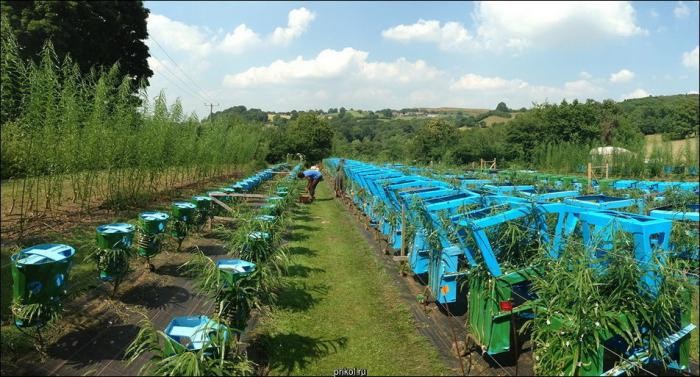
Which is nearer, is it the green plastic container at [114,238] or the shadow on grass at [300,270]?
the green plastic container at [114,238]

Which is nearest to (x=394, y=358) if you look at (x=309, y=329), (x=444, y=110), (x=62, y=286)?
(x=309, y=329)

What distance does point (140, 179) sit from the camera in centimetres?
1105

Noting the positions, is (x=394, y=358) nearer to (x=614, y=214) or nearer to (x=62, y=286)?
(x=614, y=214)

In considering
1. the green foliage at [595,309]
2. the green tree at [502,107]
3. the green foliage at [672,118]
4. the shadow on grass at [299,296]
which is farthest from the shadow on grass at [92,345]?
the green tree at [502,107]

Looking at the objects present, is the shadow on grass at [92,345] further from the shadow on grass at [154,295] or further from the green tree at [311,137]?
the green tree at [311,137]

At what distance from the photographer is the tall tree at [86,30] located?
1591cm

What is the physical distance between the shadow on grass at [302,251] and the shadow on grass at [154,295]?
8.24 ft

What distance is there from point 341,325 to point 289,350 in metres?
0.77

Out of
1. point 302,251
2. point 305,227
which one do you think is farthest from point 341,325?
point 305,227

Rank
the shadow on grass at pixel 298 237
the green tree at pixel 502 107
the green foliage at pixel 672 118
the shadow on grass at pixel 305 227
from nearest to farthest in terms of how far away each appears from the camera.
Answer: the shadow on grass at pixel 298 237 < the shadow on grass at pixel 305 227 < the green foliage at pixel 672 118 < the green tree at pixel 502 107

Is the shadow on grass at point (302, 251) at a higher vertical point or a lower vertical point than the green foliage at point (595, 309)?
lower

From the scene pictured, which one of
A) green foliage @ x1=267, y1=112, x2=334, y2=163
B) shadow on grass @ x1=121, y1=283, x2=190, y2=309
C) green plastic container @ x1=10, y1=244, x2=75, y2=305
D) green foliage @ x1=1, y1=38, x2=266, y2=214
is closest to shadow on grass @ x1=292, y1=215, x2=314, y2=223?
green foliage @ x1=1, y1=38, x2=266, y2=214

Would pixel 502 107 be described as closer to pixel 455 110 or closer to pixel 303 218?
pixel 455 110

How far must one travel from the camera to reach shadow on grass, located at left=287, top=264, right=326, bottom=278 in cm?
610
